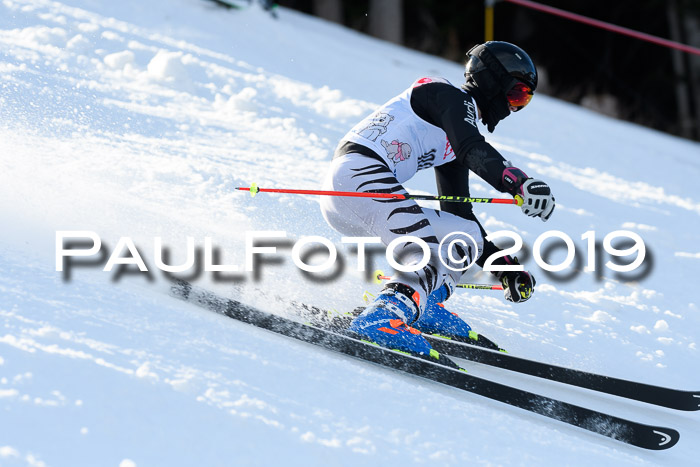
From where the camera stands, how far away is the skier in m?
3.01

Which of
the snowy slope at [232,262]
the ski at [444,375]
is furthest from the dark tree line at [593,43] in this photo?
the ski at [444,375]

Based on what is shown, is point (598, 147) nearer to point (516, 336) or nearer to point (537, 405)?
point (516, 336)

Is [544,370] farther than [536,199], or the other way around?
[544,370]

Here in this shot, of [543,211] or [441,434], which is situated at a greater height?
[543,211]

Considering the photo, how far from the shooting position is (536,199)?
114 inches

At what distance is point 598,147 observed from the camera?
834 centimetres

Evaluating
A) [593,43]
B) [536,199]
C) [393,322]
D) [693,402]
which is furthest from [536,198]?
[593,43]

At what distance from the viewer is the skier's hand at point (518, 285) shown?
3387mm

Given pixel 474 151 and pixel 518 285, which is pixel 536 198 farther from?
pixel 518 285

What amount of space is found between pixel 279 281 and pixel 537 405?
1.39 m

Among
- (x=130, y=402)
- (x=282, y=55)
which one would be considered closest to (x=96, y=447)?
(x=130, y=402)

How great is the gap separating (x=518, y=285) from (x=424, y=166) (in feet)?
2.02

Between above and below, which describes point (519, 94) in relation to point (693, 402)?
above

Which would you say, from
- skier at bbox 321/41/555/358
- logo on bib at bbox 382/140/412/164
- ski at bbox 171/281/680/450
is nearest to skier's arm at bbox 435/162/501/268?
skier at bbox 321/41/555/358
